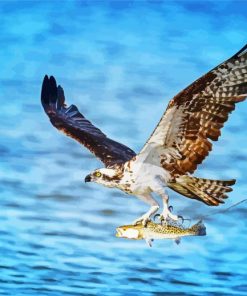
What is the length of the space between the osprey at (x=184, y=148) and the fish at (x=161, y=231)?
37 millimetres

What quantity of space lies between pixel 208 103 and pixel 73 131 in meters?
0.94

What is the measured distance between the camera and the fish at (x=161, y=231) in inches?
139

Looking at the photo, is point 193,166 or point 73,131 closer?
point 193,166

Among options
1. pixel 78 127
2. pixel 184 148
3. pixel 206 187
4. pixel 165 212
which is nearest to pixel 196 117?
pixel 184 148

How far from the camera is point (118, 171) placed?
353cm

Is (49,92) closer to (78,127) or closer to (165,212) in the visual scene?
(78,127)

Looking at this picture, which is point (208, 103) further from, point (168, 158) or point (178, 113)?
point (168, 158)

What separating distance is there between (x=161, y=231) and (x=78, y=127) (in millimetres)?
860

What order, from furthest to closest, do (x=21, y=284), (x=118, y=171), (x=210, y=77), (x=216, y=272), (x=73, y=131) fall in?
(x=21, y=284) → (x=216, y=272) → (x=73, y=131) → (x=118, y=171) → (x=210, y=77)

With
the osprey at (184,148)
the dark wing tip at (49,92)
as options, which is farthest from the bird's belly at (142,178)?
the dark wing tip at (49,92)

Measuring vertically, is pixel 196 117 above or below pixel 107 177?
above

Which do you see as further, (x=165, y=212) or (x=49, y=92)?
(x=49, y=92)

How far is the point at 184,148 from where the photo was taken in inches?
138

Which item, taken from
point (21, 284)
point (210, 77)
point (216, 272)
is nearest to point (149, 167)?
point (210, 77)
